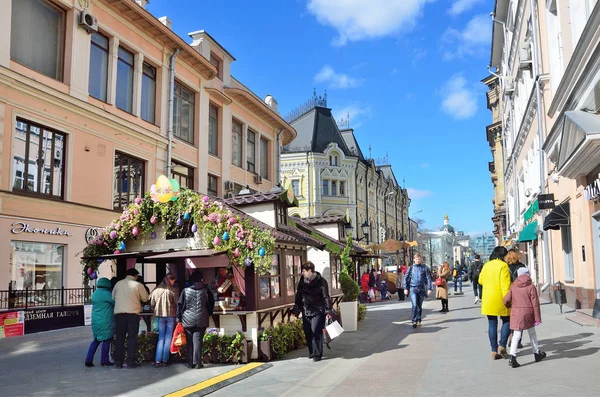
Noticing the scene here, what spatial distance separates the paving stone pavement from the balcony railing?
241 centimetres

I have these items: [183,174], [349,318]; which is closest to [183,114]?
[183,174]

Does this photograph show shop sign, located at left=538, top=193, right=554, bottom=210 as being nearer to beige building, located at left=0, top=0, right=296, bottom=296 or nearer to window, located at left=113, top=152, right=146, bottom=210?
beige building, located at left=0, top=0, right=296, bottom=296

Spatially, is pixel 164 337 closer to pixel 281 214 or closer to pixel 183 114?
pixel 281 214

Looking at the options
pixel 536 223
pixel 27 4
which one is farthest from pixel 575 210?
pixel 27 4

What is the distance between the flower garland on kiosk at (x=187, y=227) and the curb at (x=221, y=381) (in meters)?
1.63

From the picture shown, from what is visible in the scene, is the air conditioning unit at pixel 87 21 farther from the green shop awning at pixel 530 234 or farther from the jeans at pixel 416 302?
the green shop awning at pixel 530 234

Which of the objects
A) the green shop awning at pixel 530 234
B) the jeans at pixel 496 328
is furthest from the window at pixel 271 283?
the green shop awning at pixel 530 234

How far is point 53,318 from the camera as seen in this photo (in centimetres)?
1517

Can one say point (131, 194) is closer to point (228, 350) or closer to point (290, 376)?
point (228, 350)

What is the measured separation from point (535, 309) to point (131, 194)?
15.7 metres

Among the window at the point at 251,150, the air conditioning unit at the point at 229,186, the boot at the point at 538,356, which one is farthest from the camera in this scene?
the window at the point at 251,150

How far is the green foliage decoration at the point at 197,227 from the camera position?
30.5ft

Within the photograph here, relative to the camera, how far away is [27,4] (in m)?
16.0

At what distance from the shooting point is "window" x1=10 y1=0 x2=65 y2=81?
613 inches
